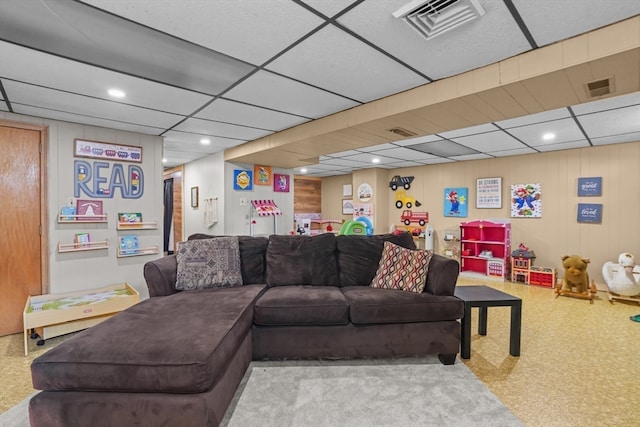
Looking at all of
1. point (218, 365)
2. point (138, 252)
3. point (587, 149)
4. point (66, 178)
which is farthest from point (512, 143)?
point (66, 178)

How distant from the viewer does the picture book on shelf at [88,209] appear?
353cm

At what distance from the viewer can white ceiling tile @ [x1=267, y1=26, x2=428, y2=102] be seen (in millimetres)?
1900

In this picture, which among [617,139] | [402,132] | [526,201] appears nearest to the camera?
[402,132]

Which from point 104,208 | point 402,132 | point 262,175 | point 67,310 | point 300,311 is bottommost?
point 67,310

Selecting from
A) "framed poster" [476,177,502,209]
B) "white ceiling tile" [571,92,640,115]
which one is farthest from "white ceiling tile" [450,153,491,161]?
"white ceiling tile" [571,92,640,115]

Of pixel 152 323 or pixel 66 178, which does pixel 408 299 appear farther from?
pixel 66 178

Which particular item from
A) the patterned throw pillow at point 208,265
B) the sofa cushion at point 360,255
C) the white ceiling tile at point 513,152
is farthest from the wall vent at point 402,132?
the white ceiling tile at point 513,152

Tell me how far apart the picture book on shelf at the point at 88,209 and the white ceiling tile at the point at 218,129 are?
1288 millimetres

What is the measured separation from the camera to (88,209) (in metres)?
3.59

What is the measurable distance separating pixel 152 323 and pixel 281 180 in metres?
4.06

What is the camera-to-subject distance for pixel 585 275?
4.32m

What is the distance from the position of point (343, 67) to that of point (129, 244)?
3390 mm

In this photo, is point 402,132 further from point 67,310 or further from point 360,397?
point 67,310

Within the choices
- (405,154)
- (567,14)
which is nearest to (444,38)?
(567,14)
